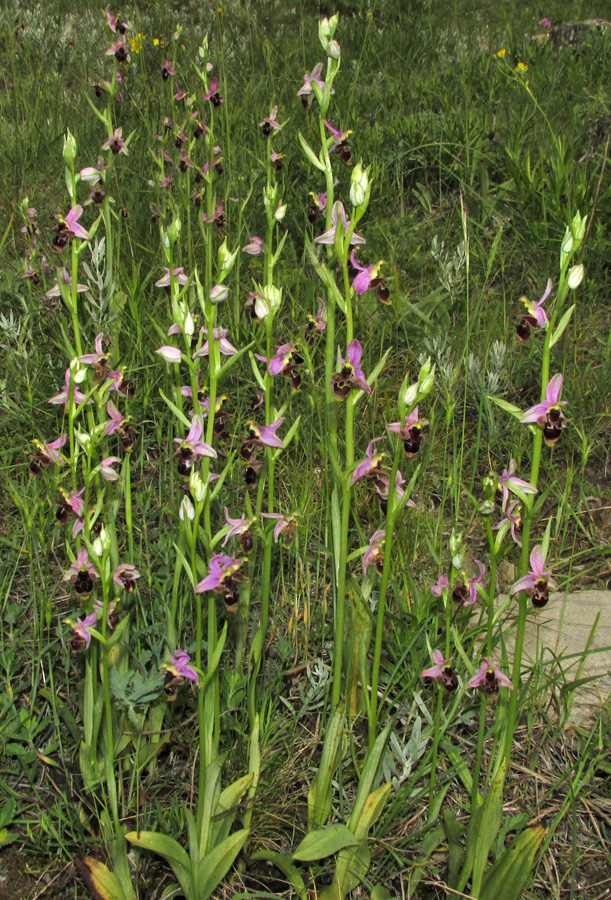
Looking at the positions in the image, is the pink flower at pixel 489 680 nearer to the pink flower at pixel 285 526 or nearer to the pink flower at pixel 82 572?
the pink flower at pixel 285 526

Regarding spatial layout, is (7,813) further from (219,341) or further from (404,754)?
(219,341)

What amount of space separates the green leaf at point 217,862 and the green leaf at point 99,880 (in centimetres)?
20

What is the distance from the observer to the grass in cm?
197

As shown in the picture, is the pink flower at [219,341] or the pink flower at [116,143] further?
the pink flower at [116,143]

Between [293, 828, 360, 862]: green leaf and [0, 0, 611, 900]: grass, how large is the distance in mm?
87

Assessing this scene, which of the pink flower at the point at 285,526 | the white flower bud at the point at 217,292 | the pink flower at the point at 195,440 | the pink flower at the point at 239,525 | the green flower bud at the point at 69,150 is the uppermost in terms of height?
the green flower bud at the point at 69,150

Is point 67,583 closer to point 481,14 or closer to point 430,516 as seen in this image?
point 430,516

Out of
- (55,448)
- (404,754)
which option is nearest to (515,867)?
(404,754)

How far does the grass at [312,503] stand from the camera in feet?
6.46

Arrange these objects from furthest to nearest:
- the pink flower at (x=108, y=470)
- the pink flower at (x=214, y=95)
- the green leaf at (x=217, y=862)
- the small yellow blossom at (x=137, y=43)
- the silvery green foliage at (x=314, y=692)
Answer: the small yellow blossom at (x=137, y=43) → the pink flower at (x=214, y=95) → the silvery green foliage at (x=314, y=692) → the pink flower at (x=108, y=470) → the green leaf at (x=217, y=862)

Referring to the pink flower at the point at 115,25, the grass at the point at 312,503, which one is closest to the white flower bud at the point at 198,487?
the grass at the point at 312,503

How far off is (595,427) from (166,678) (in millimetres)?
2121

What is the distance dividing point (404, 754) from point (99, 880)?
87 cm

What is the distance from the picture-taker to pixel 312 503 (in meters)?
2.83
